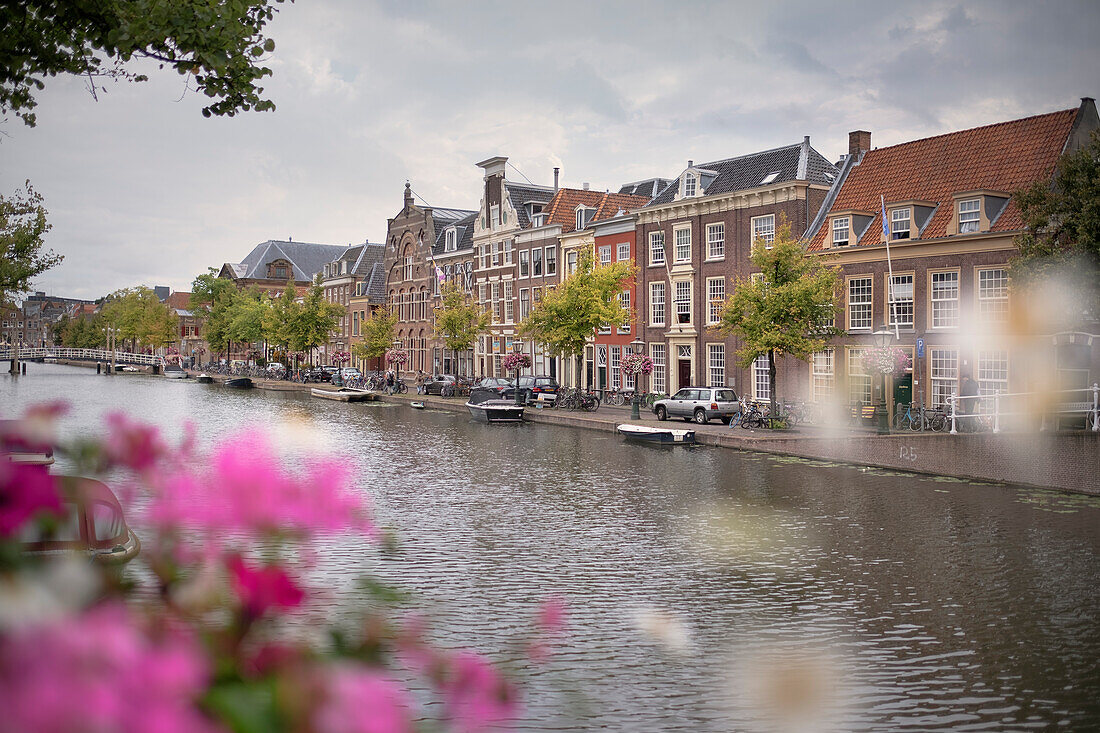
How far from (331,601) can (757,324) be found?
1046 inches

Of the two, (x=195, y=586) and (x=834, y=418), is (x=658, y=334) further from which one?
(x=195, y=586)

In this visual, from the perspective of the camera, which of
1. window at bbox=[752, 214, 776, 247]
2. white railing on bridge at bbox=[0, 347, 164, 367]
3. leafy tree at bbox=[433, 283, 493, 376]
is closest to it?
window at bbox=[752, 214, 776, 247]

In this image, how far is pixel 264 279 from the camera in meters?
121

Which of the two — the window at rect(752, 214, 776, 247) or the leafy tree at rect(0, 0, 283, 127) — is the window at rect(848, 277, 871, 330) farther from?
the leafy tree at rect(0, 0, 283, 127)

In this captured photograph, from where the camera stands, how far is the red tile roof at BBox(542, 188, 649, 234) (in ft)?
183

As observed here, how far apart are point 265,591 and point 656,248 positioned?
50064 mm

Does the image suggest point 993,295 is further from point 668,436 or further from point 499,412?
point 499,412

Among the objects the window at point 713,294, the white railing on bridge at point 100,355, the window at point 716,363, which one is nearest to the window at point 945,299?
the window at point 713,294

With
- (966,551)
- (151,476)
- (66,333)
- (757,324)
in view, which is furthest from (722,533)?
(66,333)

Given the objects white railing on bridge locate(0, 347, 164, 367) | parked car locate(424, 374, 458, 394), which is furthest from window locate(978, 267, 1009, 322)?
white railing on bridge locate(0, 347, 164, 367)

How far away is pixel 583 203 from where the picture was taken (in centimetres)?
6138

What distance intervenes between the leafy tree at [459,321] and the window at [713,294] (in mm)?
19503

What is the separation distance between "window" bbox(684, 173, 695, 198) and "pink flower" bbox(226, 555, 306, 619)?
158 ft

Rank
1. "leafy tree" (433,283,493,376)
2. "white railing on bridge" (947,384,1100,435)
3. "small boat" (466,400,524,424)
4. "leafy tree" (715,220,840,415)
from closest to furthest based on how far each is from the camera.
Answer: "white railing on bridge" (947,384,1100,435) < "leafy tree" (715,220,840,415) < "small boat" (466,400,524,424) < "leafy tree" (433,283,493,376)
